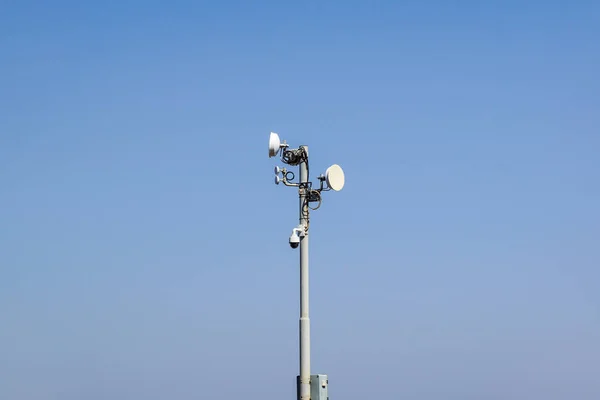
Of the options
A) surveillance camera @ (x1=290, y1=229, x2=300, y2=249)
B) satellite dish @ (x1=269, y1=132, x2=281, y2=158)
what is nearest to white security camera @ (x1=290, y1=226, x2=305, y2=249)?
surveillance camera @ (x1=290, y1=229, x2=300, y2=249)

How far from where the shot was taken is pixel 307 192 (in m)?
26.2

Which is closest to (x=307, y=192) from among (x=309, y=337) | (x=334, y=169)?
(x=334, y=169)

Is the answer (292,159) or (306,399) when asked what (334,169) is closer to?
(292,159)

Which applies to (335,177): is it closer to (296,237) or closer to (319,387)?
(296,237)

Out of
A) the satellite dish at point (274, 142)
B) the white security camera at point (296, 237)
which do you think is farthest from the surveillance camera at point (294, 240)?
the satellite dish at point (274, 142)

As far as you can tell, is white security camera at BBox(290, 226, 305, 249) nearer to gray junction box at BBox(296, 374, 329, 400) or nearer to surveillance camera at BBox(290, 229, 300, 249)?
surveillance camera at BBox(290, 229, 300, 249)

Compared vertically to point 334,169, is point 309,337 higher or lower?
lower

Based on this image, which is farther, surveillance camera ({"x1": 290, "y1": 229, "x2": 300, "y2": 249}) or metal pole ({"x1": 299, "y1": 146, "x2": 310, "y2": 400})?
surveillance camera ({"x1": 290, "y1": 229, "x2": 300, "y2": 249})

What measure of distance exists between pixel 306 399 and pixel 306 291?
2201mm

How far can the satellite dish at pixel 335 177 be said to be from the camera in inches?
1025

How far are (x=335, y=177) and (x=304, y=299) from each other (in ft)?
8.83

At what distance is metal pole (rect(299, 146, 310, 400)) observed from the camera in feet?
82.6

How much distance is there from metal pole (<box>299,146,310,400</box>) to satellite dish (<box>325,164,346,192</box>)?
0.50 meters

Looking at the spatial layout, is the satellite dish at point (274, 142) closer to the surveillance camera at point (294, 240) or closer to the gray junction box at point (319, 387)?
the surveillance camera at point (294, 240)
